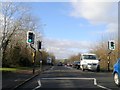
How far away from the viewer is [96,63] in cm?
4275

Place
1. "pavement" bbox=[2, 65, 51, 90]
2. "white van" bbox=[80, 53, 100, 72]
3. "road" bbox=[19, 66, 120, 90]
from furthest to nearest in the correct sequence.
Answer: "white van" bbox=[80, 53, 100, 72], "road" bbox=[19, 66, 120, 90], "pavement" bbox=[2, 65, 51, 90]

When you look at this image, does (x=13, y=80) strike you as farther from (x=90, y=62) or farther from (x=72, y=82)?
(x=90, y=62)

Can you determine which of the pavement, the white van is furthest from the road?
the white van

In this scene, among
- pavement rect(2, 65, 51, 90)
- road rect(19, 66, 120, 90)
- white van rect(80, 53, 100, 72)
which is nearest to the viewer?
pavement rect(2, 65, 51, 90)

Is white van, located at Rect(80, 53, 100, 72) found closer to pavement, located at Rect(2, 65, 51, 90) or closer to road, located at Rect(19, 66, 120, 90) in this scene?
pavement, located at Rect(2, 65, 51, 90)

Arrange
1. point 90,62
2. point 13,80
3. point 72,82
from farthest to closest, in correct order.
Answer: point 90,62
point 13,80
point 72,82

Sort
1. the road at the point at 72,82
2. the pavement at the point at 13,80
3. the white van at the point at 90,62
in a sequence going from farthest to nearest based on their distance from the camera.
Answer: the white van at the point at 90,62 < the road at the point at 72,82 < the pavement at the point at 13,80


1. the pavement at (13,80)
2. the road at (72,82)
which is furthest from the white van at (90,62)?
the road at (72,82)

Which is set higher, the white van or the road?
the white van

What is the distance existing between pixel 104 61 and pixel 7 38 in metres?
27.1

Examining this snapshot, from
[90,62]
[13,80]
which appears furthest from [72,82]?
[90,62]

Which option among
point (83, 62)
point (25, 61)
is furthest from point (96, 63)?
point (25, 61)

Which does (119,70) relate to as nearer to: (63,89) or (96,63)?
(63,89)

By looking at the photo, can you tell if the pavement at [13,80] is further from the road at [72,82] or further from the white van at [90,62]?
the white van at [90,62]
